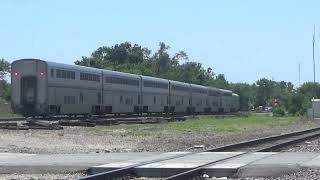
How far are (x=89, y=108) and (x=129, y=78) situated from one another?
34.2 ft

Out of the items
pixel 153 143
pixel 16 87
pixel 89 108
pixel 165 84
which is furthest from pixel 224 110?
pixel 153 143

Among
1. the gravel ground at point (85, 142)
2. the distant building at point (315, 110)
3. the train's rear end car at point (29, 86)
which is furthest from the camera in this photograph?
the distant building at point (315, 110)

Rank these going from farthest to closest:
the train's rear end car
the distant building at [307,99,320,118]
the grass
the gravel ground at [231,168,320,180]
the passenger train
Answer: the distant building at [307,99,320,118] → the passenger train → the train's rear end car → the grass → the gravel ground at [231,168,320,180]

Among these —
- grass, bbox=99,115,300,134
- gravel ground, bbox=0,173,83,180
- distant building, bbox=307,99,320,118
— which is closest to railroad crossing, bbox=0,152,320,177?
gravel ground, bbox=0,173,83,180

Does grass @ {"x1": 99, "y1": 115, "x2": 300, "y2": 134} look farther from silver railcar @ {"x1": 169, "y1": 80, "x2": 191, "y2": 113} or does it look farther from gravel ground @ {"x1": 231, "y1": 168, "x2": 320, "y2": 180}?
gravel ground @ {"x1": 231, "y1": 168, "x2": 320, "y2": 180}

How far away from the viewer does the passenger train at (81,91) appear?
41.3 metres

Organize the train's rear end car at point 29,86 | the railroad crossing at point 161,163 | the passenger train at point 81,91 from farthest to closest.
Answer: the passenger train at point 81,91, the train's rear end car at point 29,86, the railroad crossing at point 161,163

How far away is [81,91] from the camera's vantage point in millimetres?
46250

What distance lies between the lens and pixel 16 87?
Answer: 1676 inches

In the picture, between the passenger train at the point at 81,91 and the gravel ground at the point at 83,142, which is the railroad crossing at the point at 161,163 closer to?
the gravel ground at the point at 83,142

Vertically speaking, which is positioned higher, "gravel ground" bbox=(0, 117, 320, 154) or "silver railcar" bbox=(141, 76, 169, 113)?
"silver railcar" bbox=(141, 76, 169, 113)

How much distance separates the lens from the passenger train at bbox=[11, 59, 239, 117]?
4134cm

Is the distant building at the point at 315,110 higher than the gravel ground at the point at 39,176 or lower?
higher

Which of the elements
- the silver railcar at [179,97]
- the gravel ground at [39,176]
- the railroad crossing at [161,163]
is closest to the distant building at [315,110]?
the silver railcar at [179,97]
